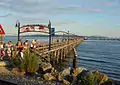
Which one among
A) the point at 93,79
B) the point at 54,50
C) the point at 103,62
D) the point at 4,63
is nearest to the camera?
the point at 93,79

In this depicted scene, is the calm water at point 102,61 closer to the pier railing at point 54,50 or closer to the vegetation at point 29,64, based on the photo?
the pier railing at point 54,50

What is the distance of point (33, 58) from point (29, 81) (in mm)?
2843

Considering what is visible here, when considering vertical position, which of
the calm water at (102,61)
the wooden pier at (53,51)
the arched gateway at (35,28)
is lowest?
the calm water at (102,61)

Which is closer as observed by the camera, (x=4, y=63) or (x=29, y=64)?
(x=29, y=64)

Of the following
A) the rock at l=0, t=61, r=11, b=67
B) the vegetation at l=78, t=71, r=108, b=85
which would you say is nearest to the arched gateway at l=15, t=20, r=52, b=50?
the rock at l=0, t=61, r=11, b=67

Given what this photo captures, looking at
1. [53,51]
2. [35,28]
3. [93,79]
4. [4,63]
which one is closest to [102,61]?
[53,51]

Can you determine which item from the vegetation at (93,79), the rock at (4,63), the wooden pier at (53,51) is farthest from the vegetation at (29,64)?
the wooden pier at (53,51)

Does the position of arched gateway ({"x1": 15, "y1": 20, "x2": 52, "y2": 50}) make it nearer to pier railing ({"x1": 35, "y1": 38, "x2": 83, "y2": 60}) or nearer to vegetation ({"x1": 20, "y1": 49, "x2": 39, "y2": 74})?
pier railing ({"x1": 35, "y1": 38, "x2": 83, "y2": 60})

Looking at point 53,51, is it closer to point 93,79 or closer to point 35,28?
point 35,28

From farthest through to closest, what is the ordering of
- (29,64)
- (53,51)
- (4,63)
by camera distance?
1. (53,51)
2. (4,63)
3. (29,64)

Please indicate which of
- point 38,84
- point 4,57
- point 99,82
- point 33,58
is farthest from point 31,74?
point 4,57

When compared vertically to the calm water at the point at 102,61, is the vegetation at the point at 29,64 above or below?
above

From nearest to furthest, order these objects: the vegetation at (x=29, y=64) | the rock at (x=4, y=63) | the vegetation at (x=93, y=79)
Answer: the vegetation at (x=93, y=79), the vegetation at (x=29, y=64), the rock at (x=4, y=63)

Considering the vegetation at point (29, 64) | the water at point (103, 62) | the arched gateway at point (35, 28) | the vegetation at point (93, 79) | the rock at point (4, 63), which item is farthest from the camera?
the water at point (103, 62)
